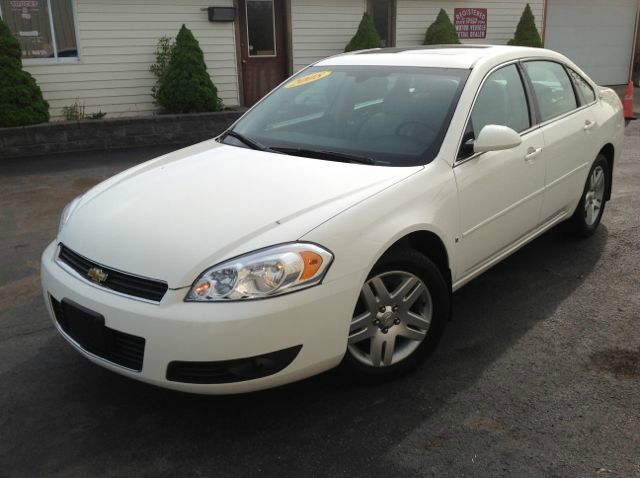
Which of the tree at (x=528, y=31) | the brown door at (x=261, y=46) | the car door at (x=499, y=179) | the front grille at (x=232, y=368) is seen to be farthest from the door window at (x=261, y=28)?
the front grille at (x=232, y=368)

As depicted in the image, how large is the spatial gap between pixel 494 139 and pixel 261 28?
31.3ft

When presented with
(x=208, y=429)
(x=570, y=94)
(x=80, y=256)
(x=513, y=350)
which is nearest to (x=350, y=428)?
(x=208, y=429)

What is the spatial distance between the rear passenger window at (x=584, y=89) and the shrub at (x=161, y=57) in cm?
758

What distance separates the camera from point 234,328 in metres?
2.51

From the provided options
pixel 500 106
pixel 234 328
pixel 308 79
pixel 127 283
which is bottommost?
pixel 234 328

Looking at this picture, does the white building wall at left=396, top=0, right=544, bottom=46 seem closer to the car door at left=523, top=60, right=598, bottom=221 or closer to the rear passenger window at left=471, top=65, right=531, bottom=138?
the car door at left=523, top=60, right=598, bottom=221

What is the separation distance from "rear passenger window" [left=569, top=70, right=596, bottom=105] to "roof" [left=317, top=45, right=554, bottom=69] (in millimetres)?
555

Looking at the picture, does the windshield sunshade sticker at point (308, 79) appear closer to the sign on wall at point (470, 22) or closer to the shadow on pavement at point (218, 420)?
the shadow on pavement at point (218, 420)

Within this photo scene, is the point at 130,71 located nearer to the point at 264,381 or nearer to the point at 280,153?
the point at 280,153

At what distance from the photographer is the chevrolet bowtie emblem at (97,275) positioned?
2.78 m

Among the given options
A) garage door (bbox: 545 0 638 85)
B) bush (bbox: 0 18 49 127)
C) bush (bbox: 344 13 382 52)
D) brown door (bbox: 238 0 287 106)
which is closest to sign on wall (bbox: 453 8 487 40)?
garage door (bbox: 545 0 638 85)

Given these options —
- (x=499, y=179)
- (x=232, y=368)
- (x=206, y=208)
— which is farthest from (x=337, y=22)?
(x=232, y=368)

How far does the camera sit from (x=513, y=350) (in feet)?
11.6

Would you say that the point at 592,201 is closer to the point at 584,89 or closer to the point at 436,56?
the point at 584,89
